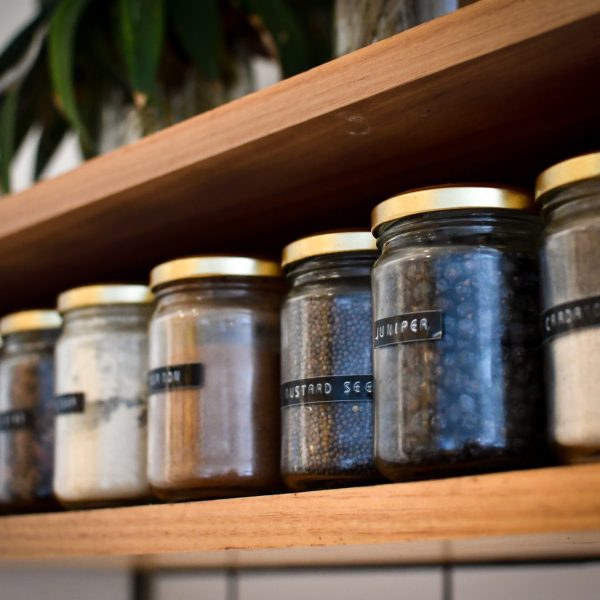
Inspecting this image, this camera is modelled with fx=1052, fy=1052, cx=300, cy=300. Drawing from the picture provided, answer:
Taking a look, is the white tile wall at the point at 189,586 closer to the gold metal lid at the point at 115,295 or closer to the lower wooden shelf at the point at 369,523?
the lower wooden shelf at the point at 369,523

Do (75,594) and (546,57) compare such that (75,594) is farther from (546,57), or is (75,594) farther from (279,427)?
(546,57)

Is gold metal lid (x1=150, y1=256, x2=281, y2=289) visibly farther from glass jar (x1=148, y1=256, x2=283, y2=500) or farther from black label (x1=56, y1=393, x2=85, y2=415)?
black label (x1=56, y1=393, x2=85, y2=415)

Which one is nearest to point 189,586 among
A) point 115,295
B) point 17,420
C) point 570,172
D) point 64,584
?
point 64,584

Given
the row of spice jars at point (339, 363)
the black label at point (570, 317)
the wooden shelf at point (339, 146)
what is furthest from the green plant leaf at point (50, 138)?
the black label at point (570, 317)

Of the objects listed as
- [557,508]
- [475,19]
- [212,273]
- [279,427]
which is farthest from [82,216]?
[557,508]

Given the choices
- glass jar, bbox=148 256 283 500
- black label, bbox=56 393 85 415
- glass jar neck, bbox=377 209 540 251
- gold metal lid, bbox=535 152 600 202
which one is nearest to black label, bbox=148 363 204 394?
glass jar, bbox=148 256 283 500

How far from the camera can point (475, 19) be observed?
66 cm

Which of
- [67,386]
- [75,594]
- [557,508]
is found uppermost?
[67,386]

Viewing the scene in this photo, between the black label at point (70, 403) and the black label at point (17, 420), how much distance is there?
8 cm

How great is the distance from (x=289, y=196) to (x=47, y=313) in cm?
31

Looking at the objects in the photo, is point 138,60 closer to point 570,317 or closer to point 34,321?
point 34,321

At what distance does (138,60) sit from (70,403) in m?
0.34

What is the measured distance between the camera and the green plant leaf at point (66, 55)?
107 cm

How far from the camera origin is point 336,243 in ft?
2.69
